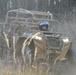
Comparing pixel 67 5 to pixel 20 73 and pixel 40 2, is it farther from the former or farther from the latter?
pixel 20 73

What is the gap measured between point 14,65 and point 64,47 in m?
1.53

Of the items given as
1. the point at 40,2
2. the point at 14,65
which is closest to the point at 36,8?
the point at 40,2

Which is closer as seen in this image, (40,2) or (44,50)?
(44,50)

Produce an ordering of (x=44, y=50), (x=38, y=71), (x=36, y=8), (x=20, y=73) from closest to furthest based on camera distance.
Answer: (x=20, y=73)
(x=38, y=71)
(x=44, y=50)
(x=36, y=8)

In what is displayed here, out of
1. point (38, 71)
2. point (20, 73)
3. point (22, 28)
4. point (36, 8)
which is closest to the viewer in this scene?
point (20, 73)

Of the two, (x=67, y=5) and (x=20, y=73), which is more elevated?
(x=67, y=5)

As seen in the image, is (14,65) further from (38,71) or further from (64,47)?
(64,47)

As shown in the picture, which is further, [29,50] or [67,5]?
[67,5]

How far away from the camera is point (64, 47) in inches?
302

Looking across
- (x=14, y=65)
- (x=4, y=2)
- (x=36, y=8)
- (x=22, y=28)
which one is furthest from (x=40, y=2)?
(x=14, y=65)

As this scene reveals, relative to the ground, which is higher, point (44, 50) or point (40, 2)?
point (40, 2)

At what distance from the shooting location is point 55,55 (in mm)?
7703

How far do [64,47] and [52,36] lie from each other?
15.1 inches

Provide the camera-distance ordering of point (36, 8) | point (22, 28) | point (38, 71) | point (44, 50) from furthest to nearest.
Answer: point (36, 8) → point (22, 28) → point (44, 50) → point (38, 71)
